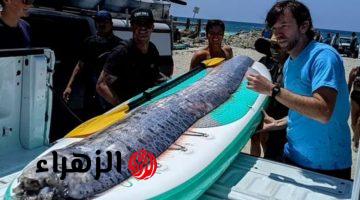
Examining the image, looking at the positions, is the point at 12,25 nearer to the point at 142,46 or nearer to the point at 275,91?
the point at 142,46

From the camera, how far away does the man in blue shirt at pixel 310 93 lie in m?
2.63

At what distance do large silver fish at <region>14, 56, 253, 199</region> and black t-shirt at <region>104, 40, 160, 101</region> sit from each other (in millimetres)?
564

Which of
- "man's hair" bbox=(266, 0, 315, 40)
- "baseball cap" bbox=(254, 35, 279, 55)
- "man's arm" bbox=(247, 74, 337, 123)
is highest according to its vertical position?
"man's hair" bbox=(266, 0, 315, 40)

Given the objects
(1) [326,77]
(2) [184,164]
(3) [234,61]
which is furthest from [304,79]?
(3) [234,61]

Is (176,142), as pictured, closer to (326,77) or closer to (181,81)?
(326,77)

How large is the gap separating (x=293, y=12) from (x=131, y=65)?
2133 millimetres

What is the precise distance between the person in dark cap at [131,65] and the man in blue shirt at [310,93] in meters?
1.84

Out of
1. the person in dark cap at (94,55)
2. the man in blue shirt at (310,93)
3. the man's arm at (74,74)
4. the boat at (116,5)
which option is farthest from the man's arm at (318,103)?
the boat at (116,5)

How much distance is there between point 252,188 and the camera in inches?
111

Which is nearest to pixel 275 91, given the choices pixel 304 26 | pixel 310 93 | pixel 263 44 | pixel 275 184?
pixel 310 93

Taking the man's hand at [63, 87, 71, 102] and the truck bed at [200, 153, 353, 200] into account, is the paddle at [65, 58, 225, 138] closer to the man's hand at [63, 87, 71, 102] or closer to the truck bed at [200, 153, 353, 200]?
the truck bed at [200, 153, 353, 200]

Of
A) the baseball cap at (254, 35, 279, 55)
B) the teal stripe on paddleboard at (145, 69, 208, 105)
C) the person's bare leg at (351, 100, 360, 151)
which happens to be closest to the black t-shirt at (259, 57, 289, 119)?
the baseball cap at (254, 35, 279, 55)

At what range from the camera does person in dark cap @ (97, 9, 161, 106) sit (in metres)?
4.48

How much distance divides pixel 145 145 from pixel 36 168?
2.55ft
